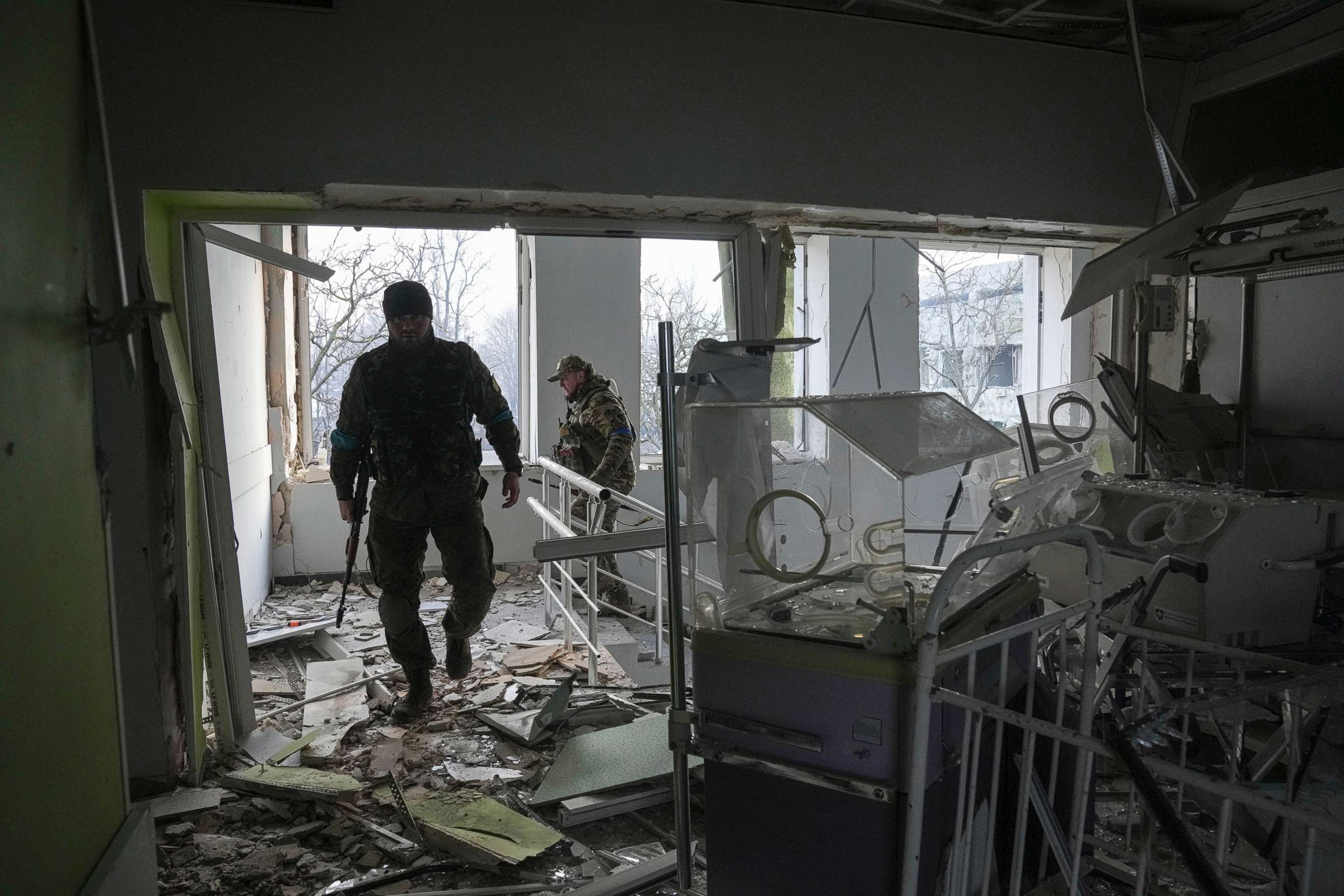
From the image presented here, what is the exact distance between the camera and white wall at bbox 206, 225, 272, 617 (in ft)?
15.0

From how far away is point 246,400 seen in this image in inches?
201

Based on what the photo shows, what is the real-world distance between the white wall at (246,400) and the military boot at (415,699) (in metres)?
1.37

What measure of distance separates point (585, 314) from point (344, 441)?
9.04 ft

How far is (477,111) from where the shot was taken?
285cm

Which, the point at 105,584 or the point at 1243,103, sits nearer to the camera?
the point at 105,584

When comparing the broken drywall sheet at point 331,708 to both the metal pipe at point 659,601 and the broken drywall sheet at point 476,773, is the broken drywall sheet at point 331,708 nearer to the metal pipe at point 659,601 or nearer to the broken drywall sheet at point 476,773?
the broken drywall sheet at point 476,773

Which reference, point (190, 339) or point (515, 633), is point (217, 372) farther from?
point (515, 633)

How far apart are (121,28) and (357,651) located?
299 cm

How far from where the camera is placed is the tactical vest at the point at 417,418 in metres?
3.32

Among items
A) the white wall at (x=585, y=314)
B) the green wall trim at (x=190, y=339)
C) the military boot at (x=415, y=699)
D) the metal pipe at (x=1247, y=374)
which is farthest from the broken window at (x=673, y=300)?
the green wall trim at (x=190, y=339)

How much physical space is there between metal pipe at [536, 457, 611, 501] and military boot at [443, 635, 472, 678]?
0.83m

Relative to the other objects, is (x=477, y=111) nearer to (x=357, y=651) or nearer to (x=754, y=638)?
(x=754, y=638)

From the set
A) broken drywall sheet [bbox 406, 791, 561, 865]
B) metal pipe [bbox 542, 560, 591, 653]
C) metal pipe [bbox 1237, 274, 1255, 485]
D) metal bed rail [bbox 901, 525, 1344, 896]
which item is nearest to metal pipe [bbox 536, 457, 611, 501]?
metal pipe [bbox 542, 560, 591, 653]

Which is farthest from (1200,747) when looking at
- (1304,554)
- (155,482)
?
(155,482)
